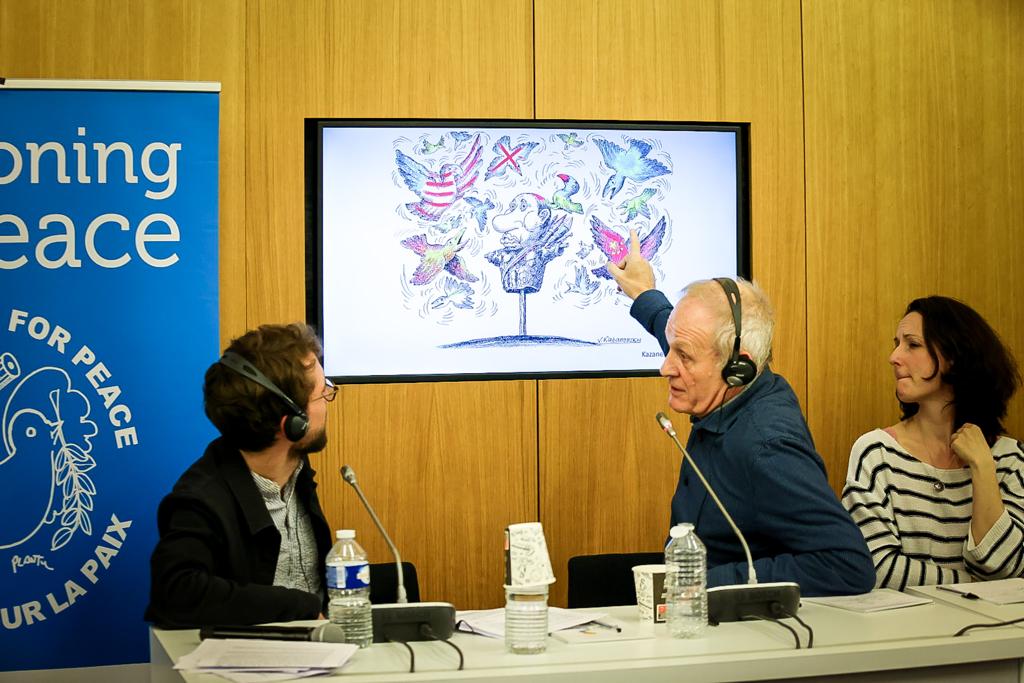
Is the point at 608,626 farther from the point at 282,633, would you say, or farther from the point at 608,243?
the point at 608,243

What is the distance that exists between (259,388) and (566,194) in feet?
5.69

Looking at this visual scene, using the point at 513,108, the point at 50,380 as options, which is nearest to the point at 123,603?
the point at 50,380

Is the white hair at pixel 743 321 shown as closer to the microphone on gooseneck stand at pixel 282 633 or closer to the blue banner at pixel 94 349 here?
the microphone on gooseneck stand at pixel 282 633

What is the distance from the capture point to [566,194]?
3.88 metres

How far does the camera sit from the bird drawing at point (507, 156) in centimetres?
383

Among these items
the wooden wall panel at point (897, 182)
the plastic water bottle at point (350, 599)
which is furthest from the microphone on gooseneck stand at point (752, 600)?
the wooden wall panel at point (897, 182)

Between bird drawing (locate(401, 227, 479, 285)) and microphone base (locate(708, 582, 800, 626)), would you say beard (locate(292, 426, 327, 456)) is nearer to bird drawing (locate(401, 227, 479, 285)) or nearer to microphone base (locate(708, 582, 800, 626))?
Answer: microphone base (locate(708, 582, 800, 626))

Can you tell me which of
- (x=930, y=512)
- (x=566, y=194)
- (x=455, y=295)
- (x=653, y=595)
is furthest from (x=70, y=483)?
(x=930, y=512)

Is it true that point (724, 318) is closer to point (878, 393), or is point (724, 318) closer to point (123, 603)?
point (878, 393)

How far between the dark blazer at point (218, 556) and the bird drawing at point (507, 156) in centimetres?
166

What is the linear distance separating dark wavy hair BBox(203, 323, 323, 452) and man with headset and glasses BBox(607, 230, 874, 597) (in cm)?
91

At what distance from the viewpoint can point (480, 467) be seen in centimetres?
381

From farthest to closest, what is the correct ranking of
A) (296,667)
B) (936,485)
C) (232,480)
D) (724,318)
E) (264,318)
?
(264,318), (936,485), (724,318), (232,480), (296,667)

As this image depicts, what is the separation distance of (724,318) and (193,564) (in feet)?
4.47
